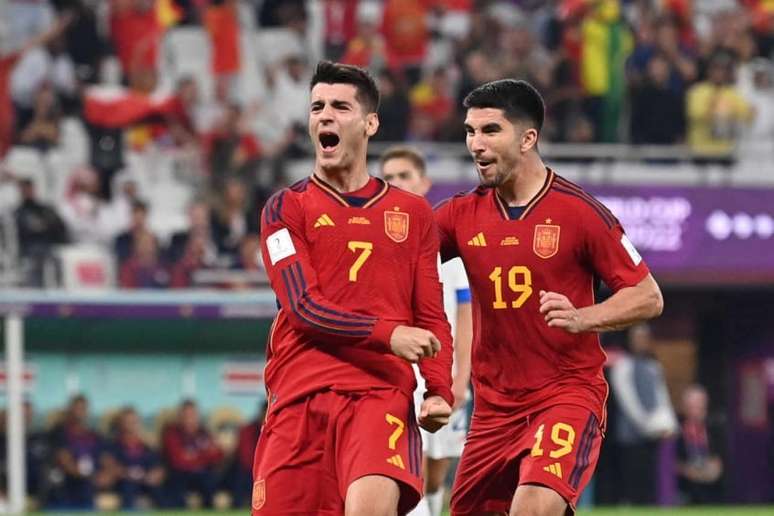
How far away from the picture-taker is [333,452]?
6969mm

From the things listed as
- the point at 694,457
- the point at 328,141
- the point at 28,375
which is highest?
the point at 328,141

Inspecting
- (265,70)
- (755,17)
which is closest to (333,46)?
(265,70)

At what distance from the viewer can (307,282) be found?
6973 mm

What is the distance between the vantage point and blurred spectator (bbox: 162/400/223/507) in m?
17.2

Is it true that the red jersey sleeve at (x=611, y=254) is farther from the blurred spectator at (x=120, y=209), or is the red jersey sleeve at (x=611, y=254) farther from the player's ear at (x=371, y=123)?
the blurred spectator at (x=120, y=209)

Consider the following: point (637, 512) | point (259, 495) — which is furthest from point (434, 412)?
point (637, 512)

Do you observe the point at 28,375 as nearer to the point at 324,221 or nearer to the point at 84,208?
the point at 84,208

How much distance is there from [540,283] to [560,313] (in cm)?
48

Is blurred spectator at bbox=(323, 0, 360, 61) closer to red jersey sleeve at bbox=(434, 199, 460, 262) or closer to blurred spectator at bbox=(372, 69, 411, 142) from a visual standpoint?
blurred spectator at bbox=(372, 69, 411, 142)

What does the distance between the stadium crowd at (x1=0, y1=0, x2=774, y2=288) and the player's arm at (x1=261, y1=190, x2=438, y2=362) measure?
10132 mm

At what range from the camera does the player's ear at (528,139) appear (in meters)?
7.70

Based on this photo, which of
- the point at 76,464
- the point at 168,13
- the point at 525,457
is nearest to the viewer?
the point at 525,457

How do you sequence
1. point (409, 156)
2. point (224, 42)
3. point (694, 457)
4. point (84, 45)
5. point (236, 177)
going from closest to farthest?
point (409, 156) < point (236, 177) < point (84, 45) < point (224, 42) < point (694, 457)

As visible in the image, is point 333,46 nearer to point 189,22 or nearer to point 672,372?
point 189,22
